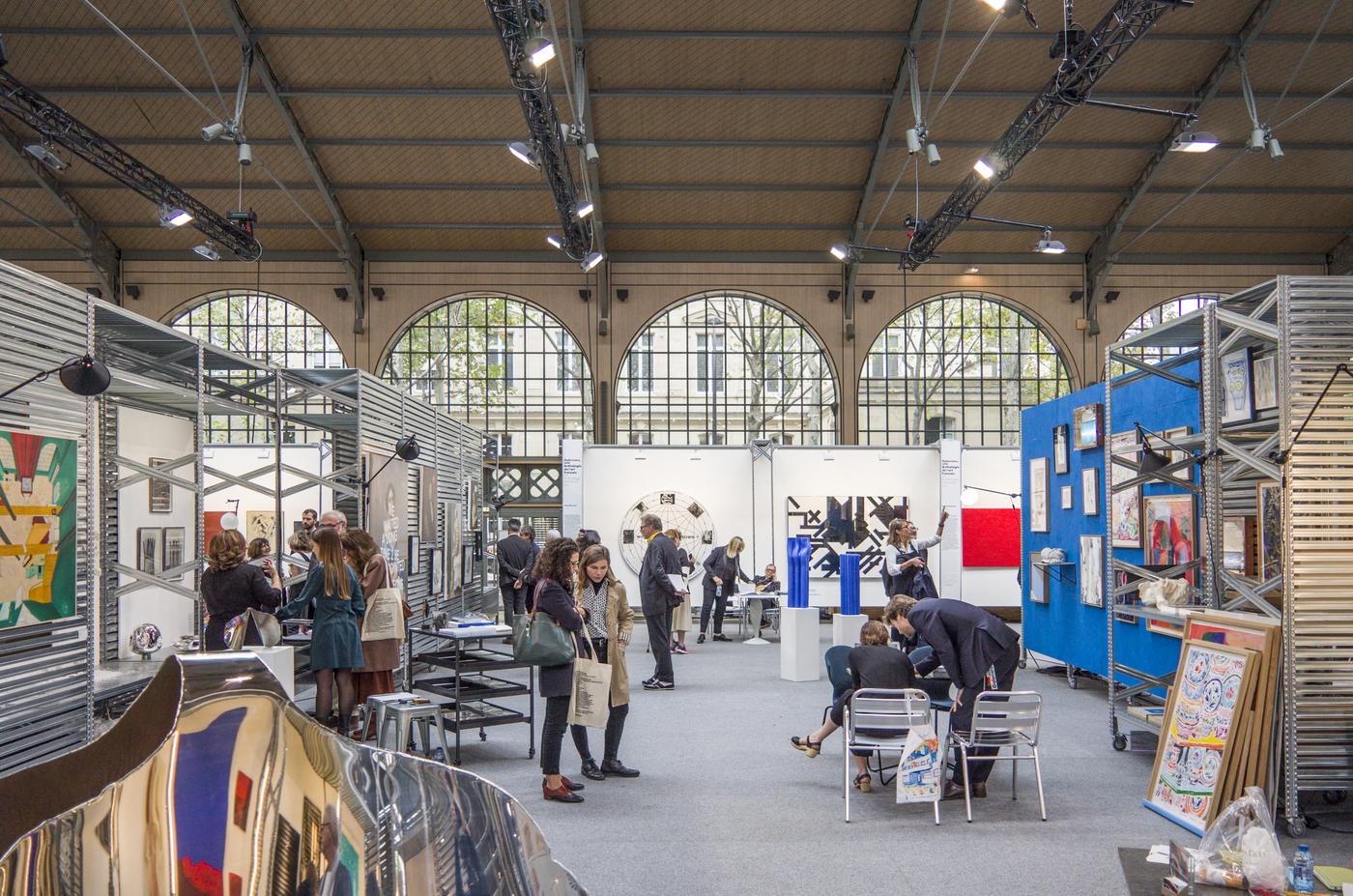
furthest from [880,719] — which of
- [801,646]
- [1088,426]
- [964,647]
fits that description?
[801,646]

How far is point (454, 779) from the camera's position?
132 cm

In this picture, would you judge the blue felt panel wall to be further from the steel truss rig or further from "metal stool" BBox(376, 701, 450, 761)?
the steel truss rig

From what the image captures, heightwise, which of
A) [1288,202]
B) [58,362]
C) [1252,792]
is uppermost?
[1288,202]

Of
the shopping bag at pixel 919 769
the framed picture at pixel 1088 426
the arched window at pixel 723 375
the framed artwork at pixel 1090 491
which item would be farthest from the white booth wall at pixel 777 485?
the shopping bag at pixel 919 769

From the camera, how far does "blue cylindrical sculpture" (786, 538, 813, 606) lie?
1105 cm

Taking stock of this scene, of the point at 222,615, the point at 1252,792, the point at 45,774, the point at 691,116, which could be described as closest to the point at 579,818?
the point at 222,615

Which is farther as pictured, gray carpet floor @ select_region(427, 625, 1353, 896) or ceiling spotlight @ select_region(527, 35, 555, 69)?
ceiling spotlight @ select_region(527, 35, 555, 69)

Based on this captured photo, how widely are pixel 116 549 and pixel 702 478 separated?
8.78 meters

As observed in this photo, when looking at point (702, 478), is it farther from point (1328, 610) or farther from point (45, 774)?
point (45, 774)

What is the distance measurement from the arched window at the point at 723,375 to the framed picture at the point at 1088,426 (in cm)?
1052

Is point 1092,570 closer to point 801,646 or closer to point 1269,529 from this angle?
point 801,646

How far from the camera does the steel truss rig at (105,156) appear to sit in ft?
36.7

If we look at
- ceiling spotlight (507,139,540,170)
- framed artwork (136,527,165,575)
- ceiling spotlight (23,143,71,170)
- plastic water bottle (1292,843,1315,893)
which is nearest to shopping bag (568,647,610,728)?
plastic water bottle (1292,843,1315,893)

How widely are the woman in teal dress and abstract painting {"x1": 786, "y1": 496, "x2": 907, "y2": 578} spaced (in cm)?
981
